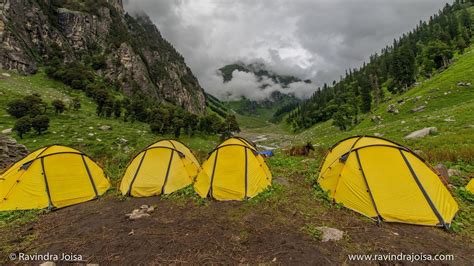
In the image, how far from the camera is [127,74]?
308 feet

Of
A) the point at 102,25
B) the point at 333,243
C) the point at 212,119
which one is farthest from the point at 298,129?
the point at 333,243

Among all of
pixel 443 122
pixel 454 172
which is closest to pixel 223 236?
pixel 454 172

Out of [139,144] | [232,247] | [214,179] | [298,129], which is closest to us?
[232,247]

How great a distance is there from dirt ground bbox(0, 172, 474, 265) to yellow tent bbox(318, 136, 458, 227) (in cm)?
44

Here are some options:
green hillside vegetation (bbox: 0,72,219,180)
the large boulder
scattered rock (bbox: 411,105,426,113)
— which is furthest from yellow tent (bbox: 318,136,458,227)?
scattered rock (bbox: 411,105,426,113)

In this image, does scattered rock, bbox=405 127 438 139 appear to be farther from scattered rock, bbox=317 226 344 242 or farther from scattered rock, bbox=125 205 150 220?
scattered rock, bbox=125 205 150 220

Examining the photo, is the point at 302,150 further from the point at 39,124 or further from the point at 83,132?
the point at 39,124

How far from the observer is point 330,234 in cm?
728

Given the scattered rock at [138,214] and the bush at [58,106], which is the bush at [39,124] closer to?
the bush at [58,106]

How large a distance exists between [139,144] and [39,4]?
84.1 meters

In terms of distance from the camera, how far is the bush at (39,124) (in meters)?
28.2

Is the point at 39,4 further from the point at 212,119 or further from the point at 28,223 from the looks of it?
the point at 28,223

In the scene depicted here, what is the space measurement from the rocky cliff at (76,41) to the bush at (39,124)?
1401 inches

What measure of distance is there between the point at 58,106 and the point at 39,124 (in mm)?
9063
